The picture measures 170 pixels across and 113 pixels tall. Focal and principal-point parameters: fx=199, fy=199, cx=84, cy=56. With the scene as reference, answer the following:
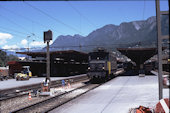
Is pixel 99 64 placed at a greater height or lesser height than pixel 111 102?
greater

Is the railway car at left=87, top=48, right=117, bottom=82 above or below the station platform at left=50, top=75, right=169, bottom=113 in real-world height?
above

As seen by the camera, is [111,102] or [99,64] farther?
[99,64]

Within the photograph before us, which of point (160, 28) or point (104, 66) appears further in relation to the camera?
point (104, 66)

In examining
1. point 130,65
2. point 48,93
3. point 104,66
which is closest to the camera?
point 48,93

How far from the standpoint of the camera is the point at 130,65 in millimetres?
65188

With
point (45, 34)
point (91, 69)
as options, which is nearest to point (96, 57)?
point (91, 69)

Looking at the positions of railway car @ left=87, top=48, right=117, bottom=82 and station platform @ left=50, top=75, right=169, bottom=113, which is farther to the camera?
railway car @ left=87, top=48, right=117, bottom=82

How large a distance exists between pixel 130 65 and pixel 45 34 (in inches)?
2036

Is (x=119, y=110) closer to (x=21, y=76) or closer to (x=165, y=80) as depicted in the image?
(x=165, y=80)

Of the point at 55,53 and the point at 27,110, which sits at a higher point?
the point at 55,53

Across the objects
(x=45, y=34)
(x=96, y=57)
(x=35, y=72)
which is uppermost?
(x=45, y=34)

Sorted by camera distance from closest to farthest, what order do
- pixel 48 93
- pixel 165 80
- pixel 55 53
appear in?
pixel 165 80 < pixel 48 93 < pixel 55 53

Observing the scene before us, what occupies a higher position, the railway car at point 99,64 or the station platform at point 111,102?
the railway car at point 99,64

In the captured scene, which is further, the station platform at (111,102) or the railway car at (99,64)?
the railway car at (99,64)
